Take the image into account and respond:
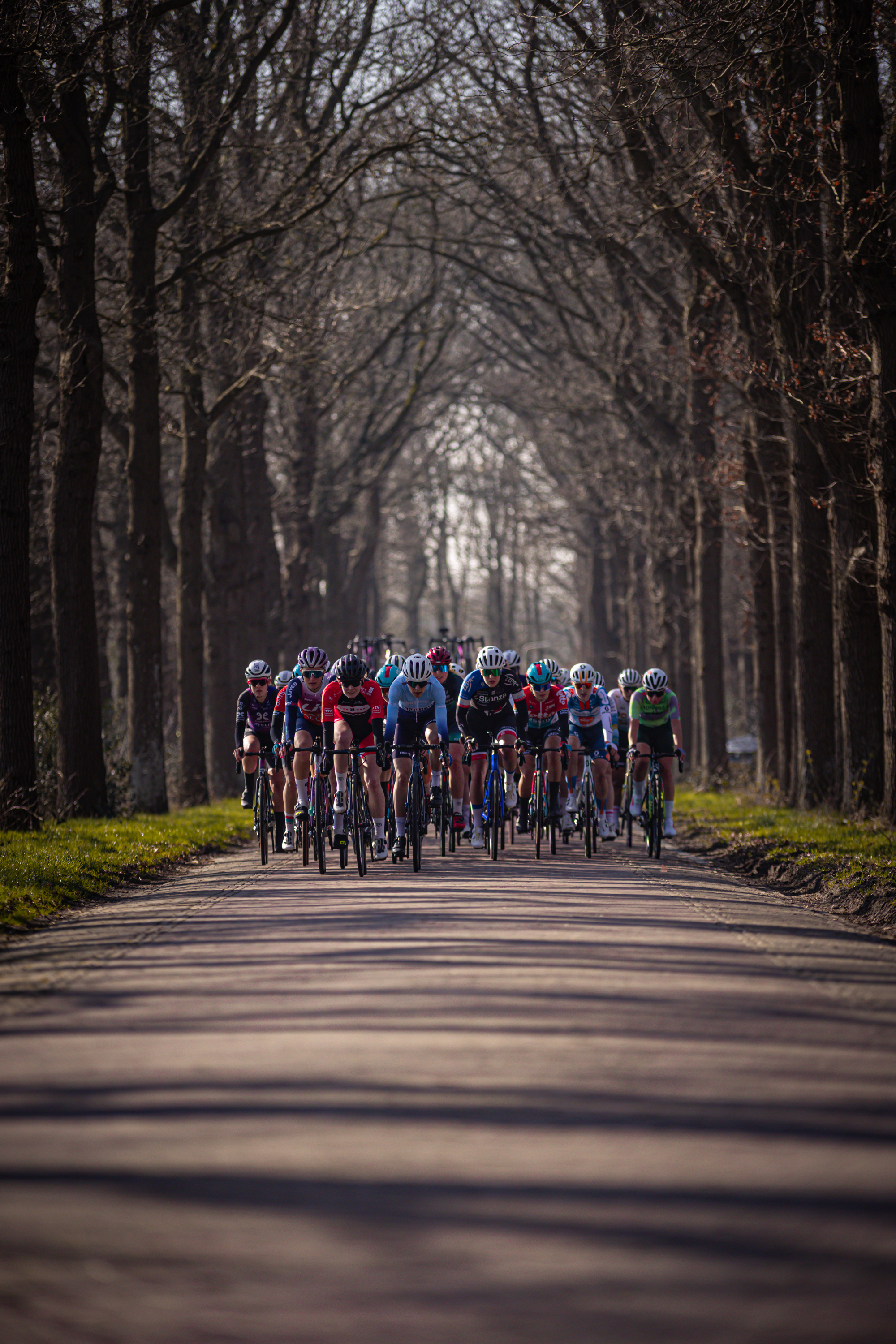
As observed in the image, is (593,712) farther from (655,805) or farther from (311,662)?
(311,662)

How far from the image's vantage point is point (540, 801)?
16.8m

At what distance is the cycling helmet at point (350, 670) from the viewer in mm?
14836

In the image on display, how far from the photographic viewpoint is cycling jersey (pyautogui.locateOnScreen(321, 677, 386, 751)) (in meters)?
15.1

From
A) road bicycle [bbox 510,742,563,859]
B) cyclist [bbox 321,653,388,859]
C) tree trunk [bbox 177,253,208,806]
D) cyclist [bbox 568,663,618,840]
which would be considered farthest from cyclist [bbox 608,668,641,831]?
tree trunk [bbox 177,253,208,806]

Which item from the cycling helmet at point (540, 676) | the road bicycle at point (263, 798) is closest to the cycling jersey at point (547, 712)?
the cycling helmet at point (540, 676)

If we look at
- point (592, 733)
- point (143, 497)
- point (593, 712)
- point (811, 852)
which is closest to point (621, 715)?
point (593, 712)

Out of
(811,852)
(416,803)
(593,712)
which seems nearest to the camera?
(416,803)

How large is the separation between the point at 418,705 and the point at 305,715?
4.42ft

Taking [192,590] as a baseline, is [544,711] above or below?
below

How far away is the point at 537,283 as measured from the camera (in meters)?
38.3

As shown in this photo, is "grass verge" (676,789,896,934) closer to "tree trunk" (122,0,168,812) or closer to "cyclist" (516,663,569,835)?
"cyclist" (516,663,569,835)

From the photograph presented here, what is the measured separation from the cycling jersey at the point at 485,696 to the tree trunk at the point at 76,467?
15.7 feet

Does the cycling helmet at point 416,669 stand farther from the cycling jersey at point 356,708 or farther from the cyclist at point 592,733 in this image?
the cyclist at point 592,733

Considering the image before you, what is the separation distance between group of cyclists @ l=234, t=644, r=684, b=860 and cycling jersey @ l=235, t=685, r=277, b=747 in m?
0.02
